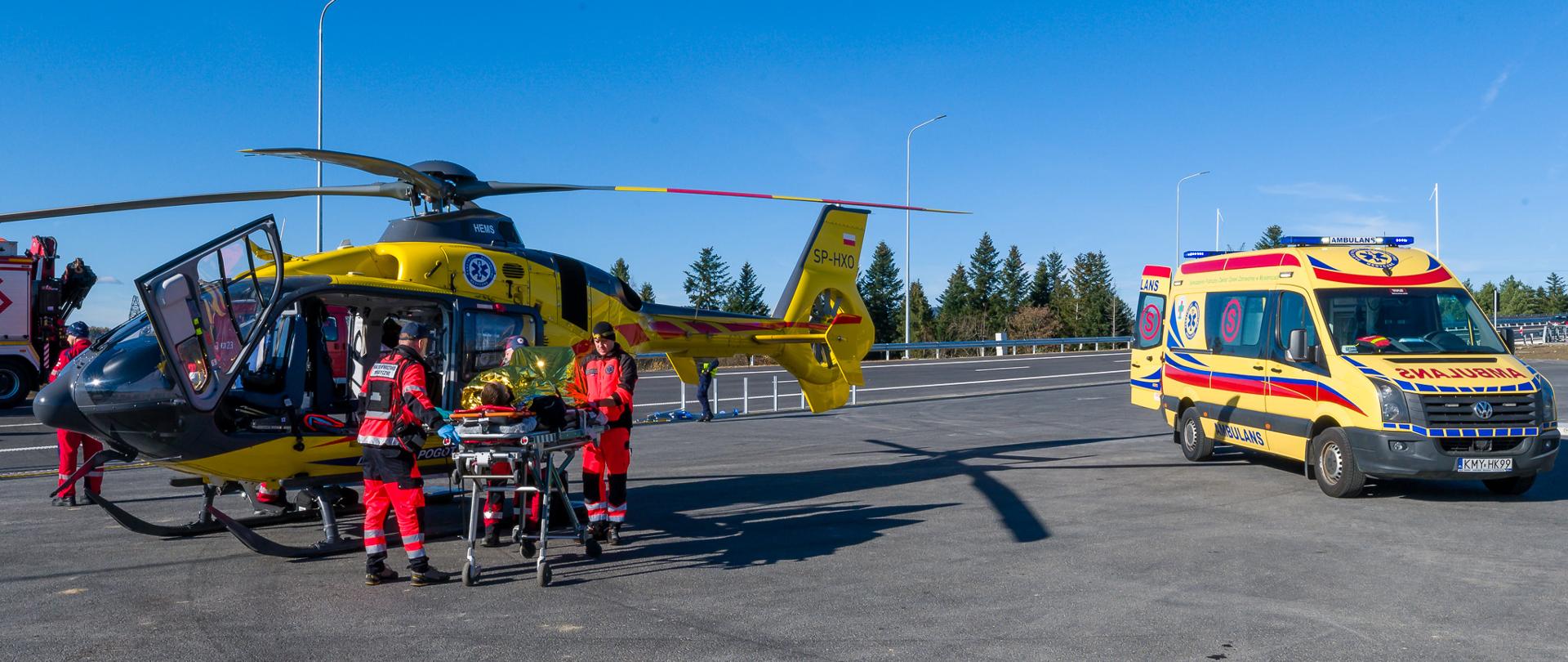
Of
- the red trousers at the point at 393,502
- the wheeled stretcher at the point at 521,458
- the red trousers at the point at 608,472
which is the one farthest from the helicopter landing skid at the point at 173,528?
the red trousers at the point at 608,472

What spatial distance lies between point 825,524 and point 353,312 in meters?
4.43

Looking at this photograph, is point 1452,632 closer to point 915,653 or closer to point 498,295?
point 915,653

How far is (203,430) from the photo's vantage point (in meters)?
6.98

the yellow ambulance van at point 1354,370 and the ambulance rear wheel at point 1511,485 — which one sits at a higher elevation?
the yellow ambulance van at point 1354,370

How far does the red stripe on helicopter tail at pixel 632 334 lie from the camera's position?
415 inches

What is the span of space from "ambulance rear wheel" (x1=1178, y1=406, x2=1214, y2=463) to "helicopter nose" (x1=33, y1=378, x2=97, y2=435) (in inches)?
433

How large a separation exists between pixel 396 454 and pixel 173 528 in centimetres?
273

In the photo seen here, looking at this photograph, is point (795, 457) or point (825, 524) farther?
point (795, 457)

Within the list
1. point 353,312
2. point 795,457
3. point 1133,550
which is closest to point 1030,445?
point 795,457

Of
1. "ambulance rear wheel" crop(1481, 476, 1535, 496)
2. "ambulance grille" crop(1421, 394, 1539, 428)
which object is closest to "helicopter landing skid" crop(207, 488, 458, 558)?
"ambulance grille" crop(1421, 394, 1539, 428)

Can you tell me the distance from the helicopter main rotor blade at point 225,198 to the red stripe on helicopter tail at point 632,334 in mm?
2433

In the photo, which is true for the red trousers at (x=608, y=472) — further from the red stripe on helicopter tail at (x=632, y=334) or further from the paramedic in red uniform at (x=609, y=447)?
the red stripe on helicopter tail at (x=632, y=334)

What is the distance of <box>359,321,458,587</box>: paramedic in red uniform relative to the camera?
6680 millimetres

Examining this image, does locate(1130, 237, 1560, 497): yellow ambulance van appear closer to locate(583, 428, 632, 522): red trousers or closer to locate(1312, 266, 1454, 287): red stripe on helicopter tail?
locate(1312, 266, 1454, 287): red stripe on helicopter tail
